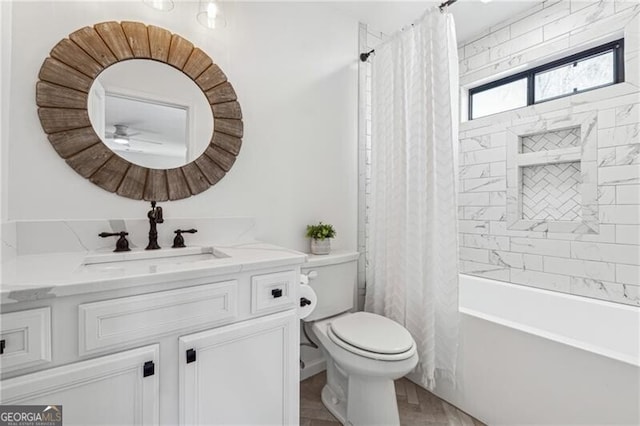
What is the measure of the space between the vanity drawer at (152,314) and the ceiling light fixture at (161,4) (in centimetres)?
137

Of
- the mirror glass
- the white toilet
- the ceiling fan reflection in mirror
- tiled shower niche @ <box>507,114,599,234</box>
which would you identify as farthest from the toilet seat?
tiled shower niche @ <box>507,114,599,234</box>

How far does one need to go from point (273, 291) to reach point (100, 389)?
57 cm

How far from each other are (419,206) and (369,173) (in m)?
0.62

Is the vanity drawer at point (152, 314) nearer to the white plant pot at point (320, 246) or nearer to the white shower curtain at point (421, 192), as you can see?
the white plant pot at point (320, 246)

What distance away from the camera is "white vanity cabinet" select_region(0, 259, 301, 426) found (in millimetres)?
739

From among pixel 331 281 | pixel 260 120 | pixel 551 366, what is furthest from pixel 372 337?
pixel 260 120

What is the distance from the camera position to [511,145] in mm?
2258

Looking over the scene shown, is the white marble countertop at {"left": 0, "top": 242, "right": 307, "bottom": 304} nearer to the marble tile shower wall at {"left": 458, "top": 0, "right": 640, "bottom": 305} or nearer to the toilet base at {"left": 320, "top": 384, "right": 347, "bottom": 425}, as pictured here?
the toilet base at {"left": 320, "top": 384, "right": 347, "bottom": 425}

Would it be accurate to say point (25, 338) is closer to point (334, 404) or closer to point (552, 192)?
point (334, 404)

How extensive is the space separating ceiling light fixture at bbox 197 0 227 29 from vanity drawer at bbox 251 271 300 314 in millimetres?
1372

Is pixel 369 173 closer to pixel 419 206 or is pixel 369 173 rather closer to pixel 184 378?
pixel 419 206

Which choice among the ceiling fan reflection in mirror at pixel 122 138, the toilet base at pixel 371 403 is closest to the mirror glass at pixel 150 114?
the ceiling fan reflection in mirror at pixel 122 138

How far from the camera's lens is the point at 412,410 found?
1558 mm

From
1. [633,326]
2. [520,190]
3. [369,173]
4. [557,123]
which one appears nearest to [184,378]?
[369,173]
